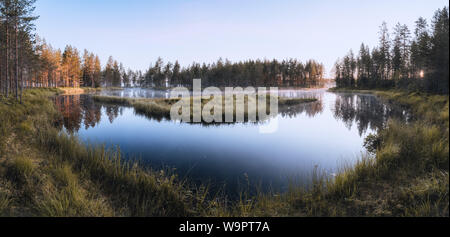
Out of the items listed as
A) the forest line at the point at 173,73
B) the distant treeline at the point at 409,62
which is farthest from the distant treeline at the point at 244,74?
the distant treeline at the point at 409,62

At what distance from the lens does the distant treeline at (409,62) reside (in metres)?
2.18

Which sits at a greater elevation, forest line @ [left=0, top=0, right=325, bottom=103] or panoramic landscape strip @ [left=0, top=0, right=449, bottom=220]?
forest line @ [left=0, top=0, right=325, bottom=103]

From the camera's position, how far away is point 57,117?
57.3 feet

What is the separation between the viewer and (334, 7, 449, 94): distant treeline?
7.14ft

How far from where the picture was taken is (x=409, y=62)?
6363mm

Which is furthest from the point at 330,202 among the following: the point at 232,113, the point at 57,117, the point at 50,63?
the point at 50,63

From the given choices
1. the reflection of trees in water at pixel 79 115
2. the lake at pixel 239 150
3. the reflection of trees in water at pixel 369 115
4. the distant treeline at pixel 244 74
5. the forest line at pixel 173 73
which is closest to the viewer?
the lake at pixel 239 150

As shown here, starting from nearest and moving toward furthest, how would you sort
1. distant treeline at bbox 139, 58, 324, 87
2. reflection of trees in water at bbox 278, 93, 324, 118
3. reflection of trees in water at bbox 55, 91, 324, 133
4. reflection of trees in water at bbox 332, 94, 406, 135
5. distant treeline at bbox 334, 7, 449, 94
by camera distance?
distant treeline at bbox 334, 7, 449, 94 < reflection of trees in water at bbox 332, 94, 406, 135 < reflection of trees in water at bbox 55, 91, 324, 133 < reflection of trees in water at bbox 278, 93, 324, 118 < distant treeline at bbox 139, 58, 324, 87

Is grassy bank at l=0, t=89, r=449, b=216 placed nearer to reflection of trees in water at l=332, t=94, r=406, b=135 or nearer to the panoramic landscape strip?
the panoramic landscape strip

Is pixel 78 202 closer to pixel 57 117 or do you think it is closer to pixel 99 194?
pixel 99 194

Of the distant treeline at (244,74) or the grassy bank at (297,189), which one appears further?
the distant treeline at (244,74)

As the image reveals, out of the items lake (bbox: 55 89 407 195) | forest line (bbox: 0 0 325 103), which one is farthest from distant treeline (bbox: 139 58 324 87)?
lake (bbox: 55 89 407 195)

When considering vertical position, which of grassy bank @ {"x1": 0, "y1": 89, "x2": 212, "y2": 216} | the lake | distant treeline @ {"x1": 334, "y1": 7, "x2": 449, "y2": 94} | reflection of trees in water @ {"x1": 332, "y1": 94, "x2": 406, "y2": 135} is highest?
distant treeline @ {"x1": 334, "y1": 7, "x2": 449, "y2": 94}

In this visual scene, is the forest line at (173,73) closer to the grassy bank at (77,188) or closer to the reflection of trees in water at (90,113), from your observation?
the reflection of trees in water at (90,113)
